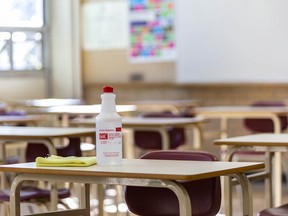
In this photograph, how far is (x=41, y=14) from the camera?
10430 millimetres

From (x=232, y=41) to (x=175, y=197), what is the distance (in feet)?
19.8

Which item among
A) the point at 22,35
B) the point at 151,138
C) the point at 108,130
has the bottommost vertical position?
the point at 151,138

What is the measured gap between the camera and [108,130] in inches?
117

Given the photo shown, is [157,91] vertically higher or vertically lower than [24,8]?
lower

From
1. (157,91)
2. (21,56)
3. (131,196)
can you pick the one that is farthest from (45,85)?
(131,196)

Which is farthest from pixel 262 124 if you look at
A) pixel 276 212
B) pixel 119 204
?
pixel 276 212

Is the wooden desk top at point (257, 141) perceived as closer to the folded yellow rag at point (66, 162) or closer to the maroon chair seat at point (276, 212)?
the maroon chair seat at point (276, 212)

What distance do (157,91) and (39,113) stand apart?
2.18m

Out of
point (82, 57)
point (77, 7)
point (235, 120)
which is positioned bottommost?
point (235, 120)

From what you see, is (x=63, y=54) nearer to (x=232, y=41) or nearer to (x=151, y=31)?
(x=151, y=31)

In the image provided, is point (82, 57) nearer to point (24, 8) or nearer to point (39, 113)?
point (24, 8)

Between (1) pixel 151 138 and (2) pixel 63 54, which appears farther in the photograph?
(2) pixel 63 54

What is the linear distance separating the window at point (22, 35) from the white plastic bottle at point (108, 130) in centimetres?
710

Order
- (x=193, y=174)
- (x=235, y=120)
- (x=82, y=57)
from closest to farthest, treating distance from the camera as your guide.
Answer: (x=193, y=174), (x=235, y=120), (x=82, y=57)
